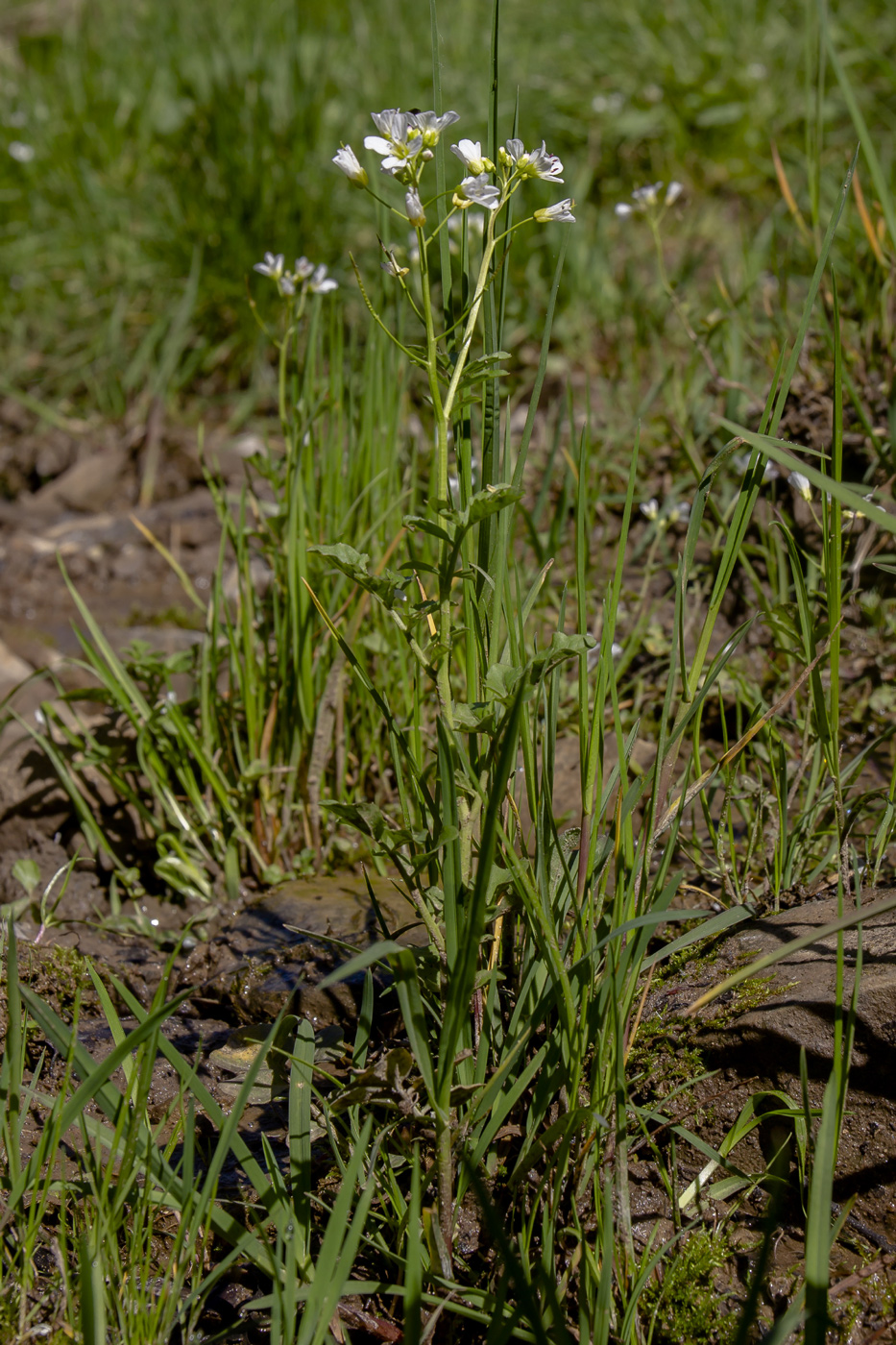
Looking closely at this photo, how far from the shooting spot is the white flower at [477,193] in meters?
1.12

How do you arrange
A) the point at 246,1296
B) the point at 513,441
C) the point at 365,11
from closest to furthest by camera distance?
the point at 246,1296 < the point at 513,441 < the point at 365,11

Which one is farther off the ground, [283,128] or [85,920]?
[283,128]

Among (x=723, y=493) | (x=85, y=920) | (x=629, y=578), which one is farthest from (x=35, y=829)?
(x=723, y=493)

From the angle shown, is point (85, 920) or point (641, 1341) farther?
point (85, 920)

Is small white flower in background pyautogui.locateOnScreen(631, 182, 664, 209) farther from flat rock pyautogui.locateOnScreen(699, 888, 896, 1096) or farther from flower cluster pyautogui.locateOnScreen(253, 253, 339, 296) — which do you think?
flat rock pyautogui.locateOnScreen(699, 888, 896, 1096)

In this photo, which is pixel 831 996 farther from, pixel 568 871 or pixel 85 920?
pixel 85 920

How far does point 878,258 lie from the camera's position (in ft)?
7.57

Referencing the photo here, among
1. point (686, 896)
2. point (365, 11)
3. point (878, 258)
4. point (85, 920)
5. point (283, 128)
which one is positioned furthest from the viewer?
point (365, 11)

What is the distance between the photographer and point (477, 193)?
3.69 feet

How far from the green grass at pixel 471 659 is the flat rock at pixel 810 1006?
0.04 metres

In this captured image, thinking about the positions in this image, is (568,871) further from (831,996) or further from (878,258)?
(878,258)

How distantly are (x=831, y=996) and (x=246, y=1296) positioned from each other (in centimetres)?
80

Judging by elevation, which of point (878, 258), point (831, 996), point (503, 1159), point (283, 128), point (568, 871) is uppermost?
point (283, 128)

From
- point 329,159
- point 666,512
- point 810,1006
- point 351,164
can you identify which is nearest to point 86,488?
point 329,159
